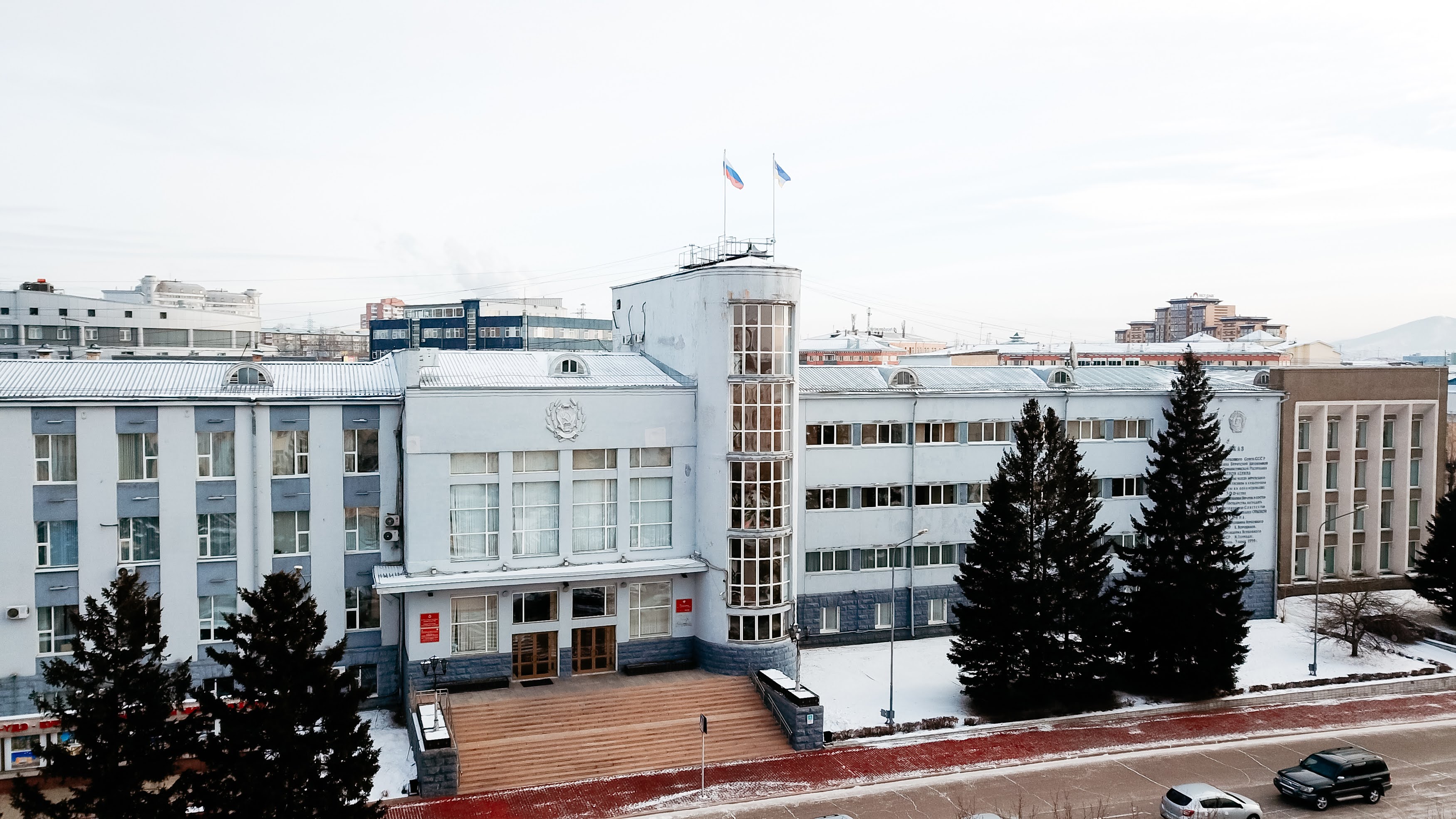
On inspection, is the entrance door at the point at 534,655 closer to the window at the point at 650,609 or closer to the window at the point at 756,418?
the window at the point at 650,609

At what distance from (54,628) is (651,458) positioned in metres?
22.0

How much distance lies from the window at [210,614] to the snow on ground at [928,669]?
72.7 ft

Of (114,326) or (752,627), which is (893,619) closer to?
(752,627)

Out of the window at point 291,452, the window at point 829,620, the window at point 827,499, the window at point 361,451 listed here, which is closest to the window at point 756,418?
the window at point 827,499

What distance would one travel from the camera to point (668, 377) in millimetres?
44500

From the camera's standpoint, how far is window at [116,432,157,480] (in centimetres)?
3753

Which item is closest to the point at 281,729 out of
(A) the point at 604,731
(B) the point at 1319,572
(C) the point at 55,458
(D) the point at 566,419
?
(A) the point at 604,731

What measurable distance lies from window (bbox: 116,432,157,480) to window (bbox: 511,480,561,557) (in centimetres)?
1277

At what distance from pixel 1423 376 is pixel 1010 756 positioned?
38925 mm

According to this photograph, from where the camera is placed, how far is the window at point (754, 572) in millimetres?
41000

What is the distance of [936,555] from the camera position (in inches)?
1927

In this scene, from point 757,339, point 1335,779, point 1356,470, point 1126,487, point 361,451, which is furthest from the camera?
point 1356,470

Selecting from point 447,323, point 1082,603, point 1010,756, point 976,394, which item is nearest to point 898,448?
point 976,394

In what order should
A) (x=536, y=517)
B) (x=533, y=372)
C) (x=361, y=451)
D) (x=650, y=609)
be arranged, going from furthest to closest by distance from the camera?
(x=533, y=372)
(x=650, y=609)
(x=536, y=517)
(x=361, y=451)
